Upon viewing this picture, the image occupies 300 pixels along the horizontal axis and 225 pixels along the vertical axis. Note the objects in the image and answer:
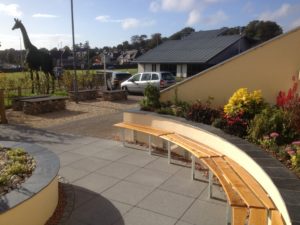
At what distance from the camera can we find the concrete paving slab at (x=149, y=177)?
5871 mm

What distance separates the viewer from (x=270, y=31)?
7138 centimetres

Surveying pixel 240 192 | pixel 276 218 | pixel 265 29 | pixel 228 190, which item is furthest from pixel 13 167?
pixel 265 29

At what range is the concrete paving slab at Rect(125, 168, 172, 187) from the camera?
5.87 m

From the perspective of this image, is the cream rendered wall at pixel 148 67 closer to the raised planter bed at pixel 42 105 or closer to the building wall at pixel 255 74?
the raised planter bed at pixel 42 105

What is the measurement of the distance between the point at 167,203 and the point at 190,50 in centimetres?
3324

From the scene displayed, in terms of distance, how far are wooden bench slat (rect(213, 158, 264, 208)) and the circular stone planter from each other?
2.59 meters

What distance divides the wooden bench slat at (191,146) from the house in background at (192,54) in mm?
26704

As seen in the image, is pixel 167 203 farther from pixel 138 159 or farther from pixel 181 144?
pixel 138 159

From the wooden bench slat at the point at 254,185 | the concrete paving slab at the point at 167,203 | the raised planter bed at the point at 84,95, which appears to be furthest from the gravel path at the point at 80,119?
the wooden bench slat at the point at 254,185

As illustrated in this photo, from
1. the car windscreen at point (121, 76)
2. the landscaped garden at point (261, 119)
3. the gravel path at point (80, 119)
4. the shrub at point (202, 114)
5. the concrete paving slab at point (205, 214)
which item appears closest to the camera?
the concrete paving slab at point (205, 214)

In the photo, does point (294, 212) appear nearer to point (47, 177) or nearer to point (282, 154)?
point (282, 154)

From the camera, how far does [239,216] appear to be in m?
3.62

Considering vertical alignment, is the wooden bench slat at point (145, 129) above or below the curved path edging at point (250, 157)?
below

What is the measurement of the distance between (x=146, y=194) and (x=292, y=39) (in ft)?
16.4
